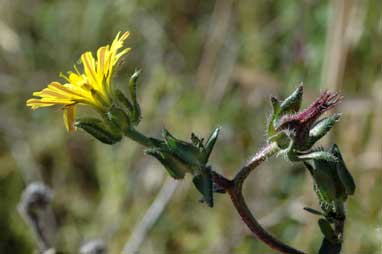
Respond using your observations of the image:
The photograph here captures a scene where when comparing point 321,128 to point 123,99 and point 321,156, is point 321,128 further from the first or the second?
point 123,99

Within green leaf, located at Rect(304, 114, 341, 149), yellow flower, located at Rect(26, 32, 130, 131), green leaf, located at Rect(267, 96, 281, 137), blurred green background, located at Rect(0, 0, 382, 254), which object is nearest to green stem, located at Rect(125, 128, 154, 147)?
yellow flower, located at Rect(26, 32, 130, 131)

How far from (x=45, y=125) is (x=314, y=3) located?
1.80m

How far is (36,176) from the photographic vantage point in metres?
4.34

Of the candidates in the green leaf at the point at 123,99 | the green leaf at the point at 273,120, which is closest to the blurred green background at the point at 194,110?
the green leaf at the point at 273,120

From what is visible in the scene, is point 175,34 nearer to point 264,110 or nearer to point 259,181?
point 264,110

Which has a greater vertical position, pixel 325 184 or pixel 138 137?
pixel 138 137

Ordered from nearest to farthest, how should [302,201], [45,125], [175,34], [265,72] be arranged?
[302,201]
[265,72]
[45,125]
[175,34]

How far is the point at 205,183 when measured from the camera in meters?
1.77

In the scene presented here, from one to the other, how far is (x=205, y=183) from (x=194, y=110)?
95.0 inches

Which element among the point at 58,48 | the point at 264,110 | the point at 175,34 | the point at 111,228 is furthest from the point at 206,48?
the point at 111,228

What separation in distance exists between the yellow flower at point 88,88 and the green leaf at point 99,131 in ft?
0.21

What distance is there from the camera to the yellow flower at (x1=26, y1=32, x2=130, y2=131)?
192 cm

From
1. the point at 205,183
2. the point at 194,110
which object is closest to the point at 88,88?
the point at 205,183

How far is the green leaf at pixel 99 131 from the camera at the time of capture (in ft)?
6.28
